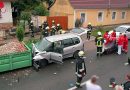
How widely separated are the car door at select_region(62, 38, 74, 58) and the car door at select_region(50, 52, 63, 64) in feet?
4.24

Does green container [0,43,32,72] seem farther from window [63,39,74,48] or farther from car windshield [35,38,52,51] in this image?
window [63,39,74,48]

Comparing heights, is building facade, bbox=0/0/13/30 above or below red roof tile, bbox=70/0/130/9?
below

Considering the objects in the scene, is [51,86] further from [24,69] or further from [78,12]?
Answer: [78,12]

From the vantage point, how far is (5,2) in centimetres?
2858

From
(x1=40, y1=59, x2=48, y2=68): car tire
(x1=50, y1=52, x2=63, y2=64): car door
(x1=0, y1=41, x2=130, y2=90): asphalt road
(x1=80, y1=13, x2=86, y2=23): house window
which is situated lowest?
(x1=0, y1=41, x2=130, y2=90): asphalt road

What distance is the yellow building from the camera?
97.3ft

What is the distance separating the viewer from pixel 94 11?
30719 millimetres

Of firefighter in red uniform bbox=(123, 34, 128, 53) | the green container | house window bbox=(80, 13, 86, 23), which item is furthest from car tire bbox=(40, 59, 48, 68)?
house window bbox=(80, 13, 86, 23)

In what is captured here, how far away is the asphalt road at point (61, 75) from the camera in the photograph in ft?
45.5

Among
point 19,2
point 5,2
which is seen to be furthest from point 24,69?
point 19,2

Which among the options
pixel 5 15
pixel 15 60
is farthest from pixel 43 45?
pixel 5 15

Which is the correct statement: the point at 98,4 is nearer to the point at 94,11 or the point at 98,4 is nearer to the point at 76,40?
the point at 94,11

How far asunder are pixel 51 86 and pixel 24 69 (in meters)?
3.02

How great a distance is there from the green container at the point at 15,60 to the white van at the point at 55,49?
16.9 inches
